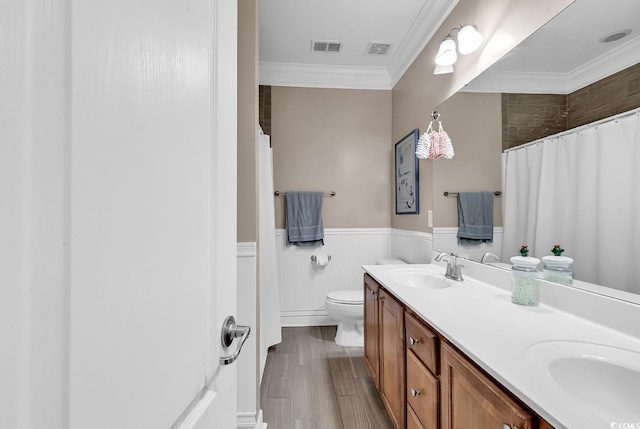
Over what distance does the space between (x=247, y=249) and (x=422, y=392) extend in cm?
103

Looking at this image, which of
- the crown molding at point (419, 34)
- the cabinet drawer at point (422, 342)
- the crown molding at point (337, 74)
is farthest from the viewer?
the crown molding at point (337, 74)

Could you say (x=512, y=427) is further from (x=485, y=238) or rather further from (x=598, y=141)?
(x=485, y=238)

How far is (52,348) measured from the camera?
0.85 ft

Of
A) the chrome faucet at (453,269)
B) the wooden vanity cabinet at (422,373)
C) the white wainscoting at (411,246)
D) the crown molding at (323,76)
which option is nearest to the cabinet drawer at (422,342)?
the wooden vanity cabinet at (422,373)

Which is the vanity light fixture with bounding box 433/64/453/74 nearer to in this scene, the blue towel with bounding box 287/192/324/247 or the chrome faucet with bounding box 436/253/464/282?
the chrome faucet with bounding box 436/253/464/282

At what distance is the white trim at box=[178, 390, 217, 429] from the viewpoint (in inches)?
18.9

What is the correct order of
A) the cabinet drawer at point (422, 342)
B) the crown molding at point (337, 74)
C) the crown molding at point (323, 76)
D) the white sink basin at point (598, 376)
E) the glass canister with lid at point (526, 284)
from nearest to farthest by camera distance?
1. the white sink basin at point (598, 376)
2. the cabinet drawer at point (422, 342)
3. the glass canister with lid at point (526, 284)
4. the crown molding at point (337, 74)
5. the crown molding at point (323, 76)

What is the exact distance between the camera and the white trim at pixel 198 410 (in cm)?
48

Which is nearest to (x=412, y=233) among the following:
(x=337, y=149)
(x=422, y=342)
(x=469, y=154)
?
(x=469, y=154)

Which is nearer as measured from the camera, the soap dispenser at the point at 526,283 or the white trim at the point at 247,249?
the soap dispenser at the point at 526,283

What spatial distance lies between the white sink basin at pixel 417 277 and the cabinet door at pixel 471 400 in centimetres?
85

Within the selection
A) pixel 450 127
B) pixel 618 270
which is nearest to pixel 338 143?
pixel 450 127

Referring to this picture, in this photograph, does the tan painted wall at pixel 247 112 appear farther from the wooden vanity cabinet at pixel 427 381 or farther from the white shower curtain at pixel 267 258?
the wooden vanity cabinet at pixel 427 381

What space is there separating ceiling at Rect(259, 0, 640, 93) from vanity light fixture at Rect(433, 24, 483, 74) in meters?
0.18
